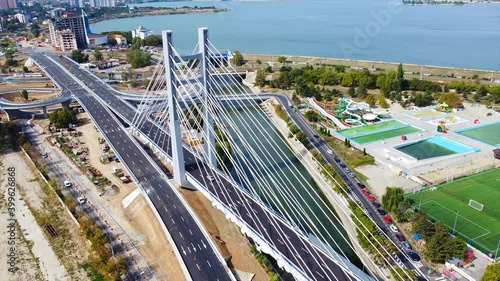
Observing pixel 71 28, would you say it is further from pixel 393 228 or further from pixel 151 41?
pixel 393 228

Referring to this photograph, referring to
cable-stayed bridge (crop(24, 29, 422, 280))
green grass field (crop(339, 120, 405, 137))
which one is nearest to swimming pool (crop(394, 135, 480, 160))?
green grass field (crop(339, 120, 405, 137))

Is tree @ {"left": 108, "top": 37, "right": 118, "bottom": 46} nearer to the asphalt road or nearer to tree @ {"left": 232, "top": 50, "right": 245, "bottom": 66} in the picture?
tree @ {"left": 232, "top": 50, "right": 245, "bottom": 66}

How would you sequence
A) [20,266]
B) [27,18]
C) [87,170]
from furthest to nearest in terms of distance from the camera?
[27,18] → [87,170] → [20,266]

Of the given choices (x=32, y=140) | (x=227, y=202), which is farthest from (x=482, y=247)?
(x=32, y=140)

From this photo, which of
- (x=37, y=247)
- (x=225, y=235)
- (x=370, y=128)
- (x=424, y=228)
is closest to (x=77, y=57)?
(x=37, y=247)

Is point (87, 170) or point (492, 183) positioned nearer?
point (492, 183)

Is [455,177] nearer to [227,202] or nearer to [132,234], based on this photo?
[227,202]

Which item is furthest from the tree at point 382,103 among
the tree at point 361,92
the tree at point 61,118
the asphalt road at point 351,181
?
the tree at point 61,118
